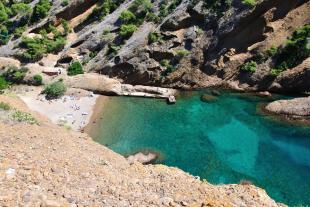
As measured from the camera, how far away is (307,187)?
4175 cm

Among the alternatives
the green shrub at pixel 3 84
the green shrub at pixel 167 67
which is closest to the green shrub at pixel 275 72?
the green shrub at pixel 167 67

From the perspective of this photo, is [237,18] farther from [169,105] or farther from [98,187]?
[98,187]

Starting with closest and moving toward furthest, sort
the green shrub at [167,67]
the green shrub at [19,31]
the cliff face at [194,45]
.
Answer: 1. the cliff face at [194,45]
2. the green shrub at [167,67]
3. the green shrub at [19,31]

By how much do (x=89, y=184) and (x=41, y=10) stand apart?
203ft

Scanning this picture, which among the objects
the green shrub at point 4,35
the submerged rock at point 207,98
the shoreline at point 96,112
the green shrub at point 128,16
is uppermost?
the green shrub at point 128,16

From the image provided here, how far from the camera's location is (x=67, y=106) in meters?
61.2

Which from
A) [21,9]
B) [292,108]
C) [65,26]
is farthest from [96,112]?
[21,9]

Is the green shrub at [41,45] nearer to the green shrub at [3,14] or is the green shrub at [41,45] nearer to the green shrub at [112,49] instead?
the green shrub at [112,49]

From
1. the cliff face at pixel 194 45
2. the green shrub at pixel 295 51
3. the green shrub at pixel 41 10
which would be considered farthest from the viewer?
the green shrub at pixel 41 10

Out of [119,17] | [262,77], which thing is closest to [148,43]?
[119,17]

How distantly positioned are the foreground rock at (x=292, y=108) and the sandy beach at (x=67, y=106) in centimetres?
2574

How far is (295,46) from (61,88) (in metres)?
35.5

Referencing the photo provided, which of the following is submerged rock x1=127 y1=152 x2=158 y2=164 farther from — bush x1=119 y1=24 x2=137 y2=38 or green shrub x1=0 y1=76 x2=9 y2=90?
green shrub x1=0 y1=76 x2=9 y2=90

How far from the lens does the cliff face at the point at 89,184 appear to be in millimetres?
23766
